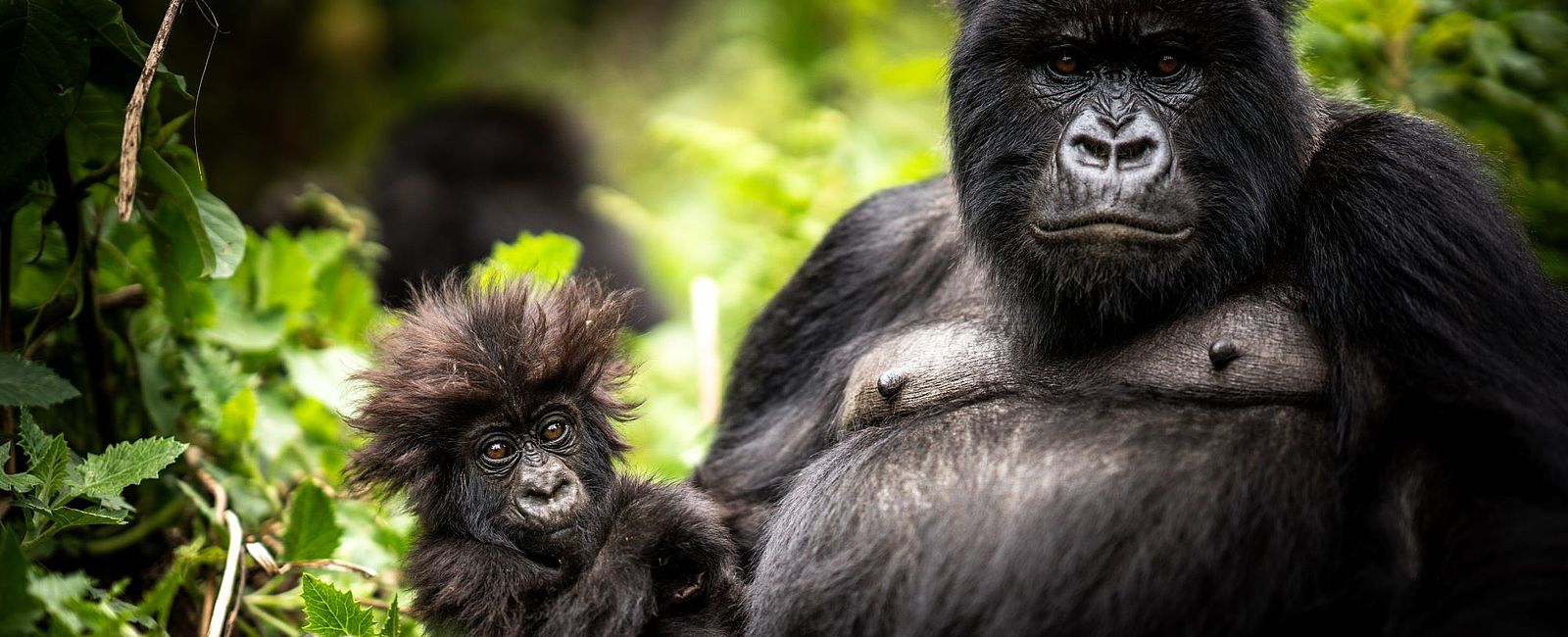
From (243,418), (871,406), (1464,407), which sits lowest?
(243,418)

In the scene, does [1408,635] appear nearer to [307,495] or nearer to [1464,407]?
[1464,407]

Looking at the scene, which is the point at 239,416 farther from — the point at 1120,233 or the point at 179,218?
the point at 1120,233

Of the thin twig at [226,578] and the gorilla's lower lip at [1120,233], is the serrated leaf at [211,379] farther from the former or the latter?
the gorilla's lower lip at [1120,233]

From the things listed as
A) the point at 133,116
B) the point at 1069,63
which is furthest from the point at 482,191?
the point at 1069,63

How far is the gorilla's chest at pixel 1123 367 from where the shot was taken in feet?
7.81

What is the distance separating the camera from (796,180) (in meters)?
5.24

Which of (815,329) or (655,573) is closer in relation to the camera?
(655,573)

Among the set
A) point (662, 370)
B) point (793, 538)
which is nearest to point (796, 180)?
point (662, 370)

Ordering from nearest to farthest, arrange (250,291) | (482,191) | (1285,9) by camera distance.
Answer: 1. (1285,9)
2. (250,291)
3. (482,191)

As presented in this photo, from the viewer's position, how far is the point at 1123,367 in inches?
99.4

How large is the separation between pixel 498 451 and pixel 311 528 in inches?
22.6

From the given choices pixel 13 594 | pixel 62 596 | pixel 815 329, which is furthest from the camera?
pixel 815 329

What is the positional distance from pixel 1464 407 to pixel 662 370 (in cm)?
368

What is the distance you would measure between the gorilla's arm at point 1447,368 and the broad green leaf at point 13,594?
7.19 feet
